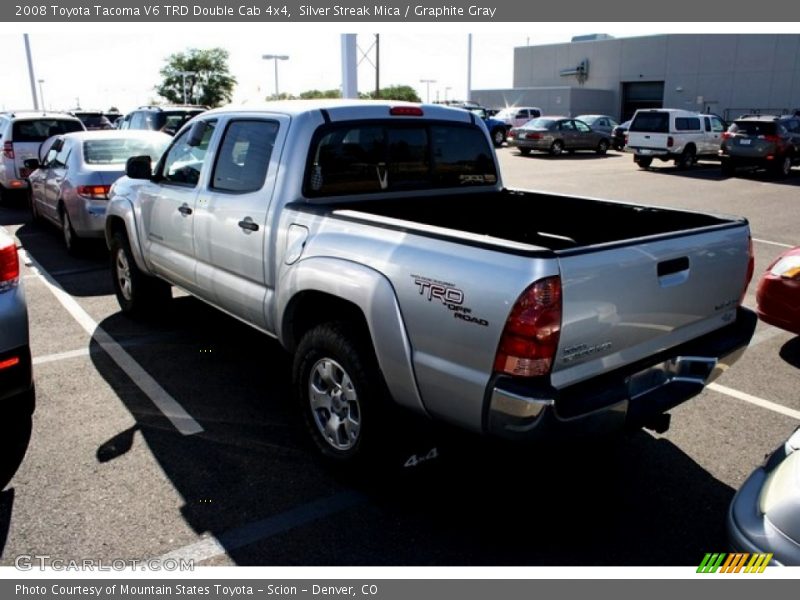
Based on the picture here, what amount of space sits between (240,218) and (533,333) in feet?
7.75

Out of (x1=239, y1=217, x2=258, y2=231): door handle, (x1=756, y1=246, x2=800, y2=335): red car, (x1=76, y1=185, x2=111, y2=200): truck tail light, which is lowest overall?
(x1=756, y1=246, x2=800, y2=335): red car

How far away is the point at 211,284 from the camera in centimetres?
477

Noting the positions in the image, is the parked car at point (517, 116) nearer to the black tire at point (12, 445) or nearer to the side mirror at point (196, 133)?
the side mirror at point (196, 133)

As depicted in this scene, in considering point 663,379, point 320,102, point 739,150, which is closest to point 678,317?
point 663,379

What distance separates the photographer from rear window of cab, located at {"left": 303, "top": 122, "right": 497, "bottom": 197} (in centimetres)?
419

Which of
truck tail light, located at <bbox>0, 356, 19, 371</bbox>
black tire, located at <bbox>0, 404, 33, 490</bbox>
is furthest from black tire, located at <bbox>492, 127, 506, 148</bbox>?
truck tail light, located at <bbox>0, 356, 19, 371</bbox>

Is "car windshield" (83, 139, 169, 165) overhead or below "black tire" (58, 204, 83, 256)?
overhead

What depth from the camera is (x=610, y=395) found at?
2916 millimetres

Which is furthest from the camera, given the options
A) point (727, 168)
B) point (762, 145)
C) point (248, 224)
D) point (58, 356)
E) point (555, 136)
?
point (555, 136)

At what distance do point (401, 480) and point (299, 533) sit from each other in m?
0.71

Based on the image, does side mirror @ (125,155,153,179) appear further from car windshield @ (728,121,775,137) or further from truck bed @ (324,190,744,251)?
car windshield @ (728,121,775,137)

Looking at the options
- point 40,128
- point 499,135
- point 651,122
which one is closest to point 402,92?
point 499,135

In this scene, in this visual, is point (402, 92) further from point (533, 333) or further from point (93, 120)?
point (533, 333)

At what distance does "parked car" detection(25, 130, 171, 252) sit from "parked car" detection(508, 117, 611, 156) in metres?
20.5
